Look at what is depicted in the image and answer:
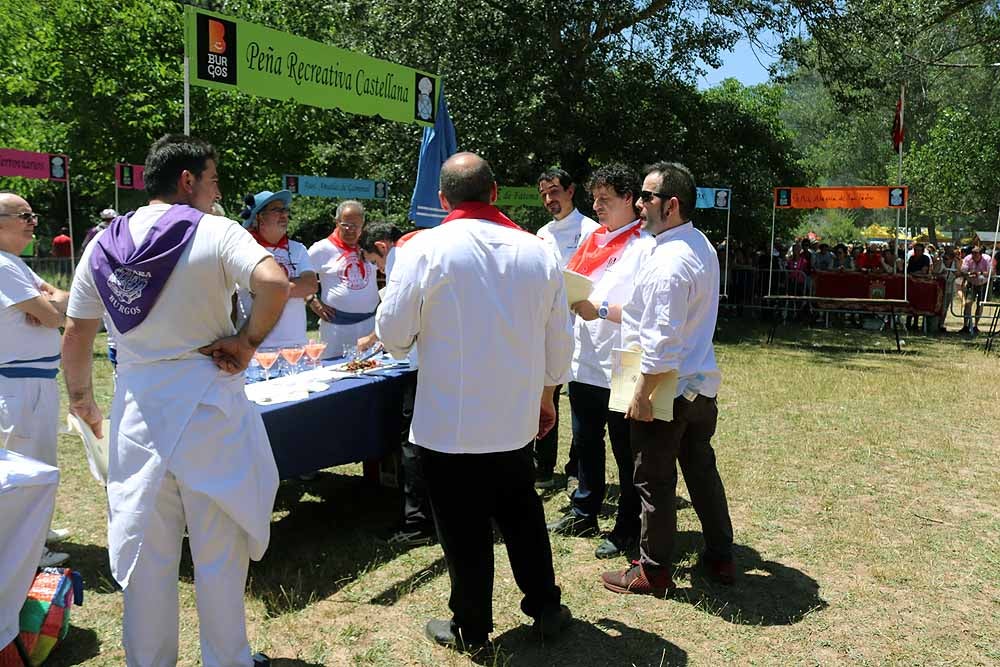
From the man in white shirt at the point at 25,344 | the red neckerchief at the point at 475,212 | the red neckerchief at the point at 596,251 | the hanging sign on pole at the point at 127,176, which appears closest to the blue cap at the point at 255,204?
the man in white shirt at the point at 25,344

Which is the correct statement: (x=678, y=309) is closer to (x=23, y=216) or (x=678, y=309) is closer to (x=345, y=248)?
(x=23, y=216)

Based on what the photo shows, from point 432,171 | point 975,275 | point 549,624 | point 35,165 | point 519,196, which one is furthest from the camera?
point 975,275

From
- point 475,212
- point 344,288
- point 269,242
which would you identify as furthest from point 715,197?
point 475,212

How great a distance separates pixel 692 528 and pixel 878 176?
50.0 m

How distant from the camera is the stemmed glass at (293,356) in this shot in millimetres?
4469

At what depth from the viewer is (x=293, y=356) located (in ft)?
14.8

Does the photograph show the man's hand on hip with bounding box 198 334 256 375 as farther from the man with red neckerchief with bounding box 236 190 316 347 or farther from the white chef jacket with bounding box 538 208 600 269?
the white chef jacket with bounding box 538 208 600 269

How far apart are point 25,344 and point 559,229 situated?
10.4 ft

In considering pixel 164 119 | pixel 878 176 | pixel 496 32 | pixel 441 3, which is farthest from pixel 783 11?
pixel 878 176

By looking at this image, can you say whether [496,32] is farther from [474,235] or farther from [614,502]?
[474,235]

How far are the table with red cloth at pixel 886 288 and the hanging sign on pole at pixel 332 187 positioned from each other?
8.76m

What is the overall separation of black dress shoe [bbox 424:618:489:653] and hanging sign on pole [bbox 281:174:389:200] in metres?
12.0

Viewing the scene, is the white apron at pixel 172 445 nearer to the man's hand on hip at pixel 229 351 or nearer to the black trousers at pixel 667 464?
the man's hand on hip at pixel 229 351

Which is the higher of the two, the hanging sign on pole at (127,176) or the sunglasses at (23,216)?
the hanging sign on pole at (127,176)
